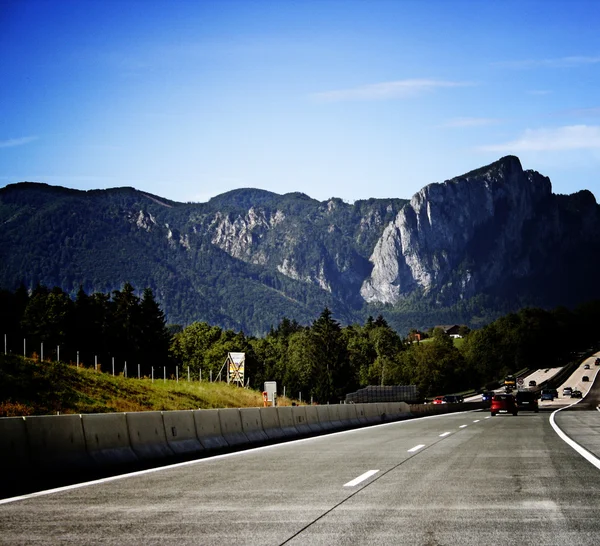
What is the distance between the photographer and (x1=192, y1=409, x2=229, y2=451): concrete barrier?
19.9 m

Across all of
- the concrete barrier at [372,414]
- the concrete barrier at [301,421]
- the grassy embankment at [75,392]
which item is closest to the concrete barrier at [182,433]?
the concrete barrier at [301,421]

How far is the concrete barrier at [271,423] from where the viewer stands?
996 inches

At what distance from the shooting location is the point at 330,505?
10.6m

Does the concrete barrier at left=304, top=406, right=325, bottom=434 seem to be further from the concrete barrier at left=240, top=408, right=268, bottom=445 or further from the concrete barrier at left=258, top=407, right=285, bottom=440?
the concrete barrier at left=240, top=408, right=268, bottom=445

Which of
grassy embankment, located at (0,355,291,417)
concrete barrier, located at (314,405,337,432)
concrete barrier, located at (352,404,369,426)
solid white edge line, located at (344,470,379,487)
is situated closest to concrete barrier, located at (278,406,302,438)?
concrete barrier, located at (314,405,337,432)

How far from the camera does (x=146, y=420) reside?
56.3ft

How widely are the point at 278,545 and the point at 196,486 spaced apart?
15.8 feet

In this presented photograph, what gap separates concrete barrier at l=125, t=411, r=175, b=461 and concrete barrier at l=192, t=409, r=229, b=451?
2075mm

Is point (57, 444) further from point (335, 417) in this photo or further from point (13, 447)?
point (335, 417)

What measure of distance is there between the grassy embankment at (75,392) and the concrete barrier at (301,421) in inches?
334

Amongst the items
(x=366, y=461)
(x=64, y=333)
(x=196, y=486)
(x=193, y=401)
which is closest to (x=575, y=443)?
(x=366, y=461)

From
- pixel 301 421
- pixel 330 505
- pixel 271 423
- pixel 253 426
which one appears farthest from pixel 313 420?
pixel 330 505

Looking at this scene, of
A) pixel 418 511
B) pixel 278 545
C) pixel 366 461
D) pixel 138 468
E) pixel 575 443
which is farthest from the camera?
pixel 575 443

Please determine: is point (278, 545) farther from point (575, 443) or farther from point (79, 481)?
point (575, 443)
